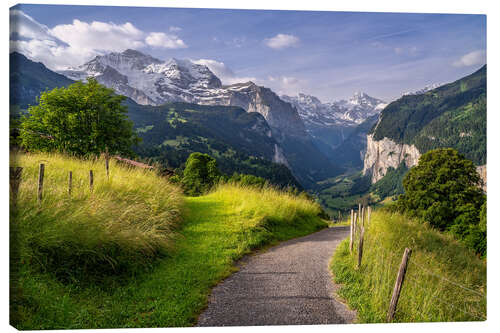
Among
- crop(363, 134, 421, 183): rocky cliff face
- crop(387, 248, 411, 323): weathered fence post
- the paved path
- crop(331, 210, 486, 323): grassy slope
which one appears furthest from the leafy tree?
crop(363, 134, 421, 183): rocky cliff face

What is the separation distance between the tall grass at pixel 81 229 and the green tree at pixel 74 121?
469cm

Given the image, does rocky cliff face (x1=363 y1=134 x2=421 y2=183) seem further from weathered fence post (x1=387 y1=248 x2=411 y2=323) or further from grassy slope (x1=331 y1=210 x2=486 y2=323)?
weathered fence post (x1=387 y1=248 x2=411 y2=323)

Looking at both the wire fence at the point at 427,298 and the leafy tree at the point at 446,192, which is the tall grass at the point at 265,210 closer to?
the wire fence at the point at 427,298

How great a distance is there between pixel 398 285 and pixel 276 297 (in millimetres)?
1795

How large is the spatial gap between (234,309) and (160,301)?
105 centimetres

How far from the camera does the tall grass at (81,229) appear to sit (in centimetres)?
415

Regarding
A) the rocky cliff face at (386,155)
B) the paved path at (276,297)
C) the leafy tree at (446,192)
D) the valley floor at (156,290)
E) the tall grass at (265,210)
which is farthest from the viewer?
the rocky cliff face at (386,155)

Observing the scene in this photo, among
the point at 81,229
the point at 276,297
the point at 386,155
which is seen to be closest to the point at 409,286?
the point at 276,297

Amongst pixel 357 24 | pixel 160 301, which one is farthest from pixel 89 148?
pixel 357 24

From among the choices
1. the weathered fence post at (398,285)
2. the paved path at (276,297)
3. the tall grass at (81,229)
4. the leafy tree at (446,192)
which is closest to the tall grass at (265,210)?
the paved path at (276,297)

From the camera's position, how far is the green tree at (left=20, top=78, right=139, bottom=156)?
1074 centimetres

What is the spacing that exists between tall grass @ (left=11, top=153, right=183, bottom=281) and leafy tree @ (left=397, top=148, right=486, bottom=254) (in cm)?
1454

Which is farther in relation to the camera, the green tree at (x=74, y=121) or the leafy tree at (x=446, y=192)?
the leafy tree at (x=446, y=192)
